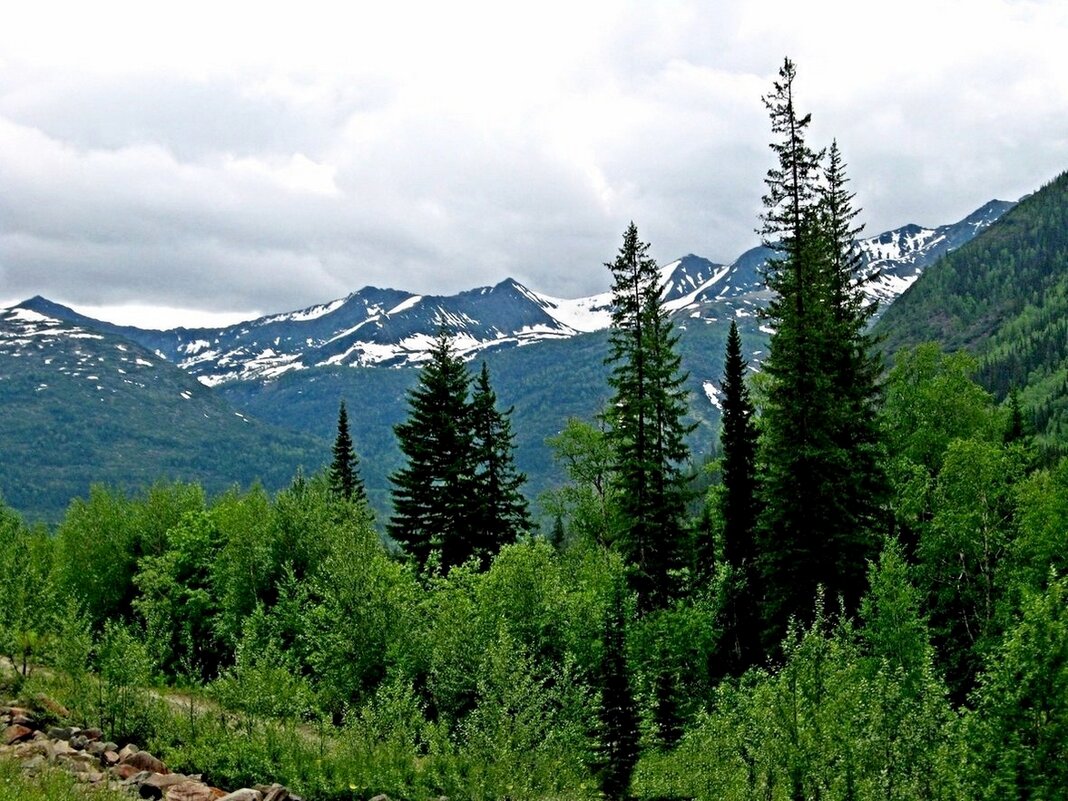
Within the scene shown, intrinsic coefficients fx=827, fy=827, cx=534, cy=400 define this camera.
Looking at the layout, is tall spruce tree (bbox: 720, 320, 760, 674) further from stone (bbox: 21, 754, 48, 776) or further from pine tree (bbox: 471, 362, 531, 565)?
→ stone (bbox: 21, 754, 48, 776)

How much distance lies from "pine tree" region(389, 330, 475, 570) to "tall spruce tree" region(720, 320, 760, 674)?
16424 millimetres

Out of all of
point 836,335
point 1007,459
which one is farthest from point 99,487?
point 1007,459

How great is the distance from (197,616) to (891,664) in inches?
1563

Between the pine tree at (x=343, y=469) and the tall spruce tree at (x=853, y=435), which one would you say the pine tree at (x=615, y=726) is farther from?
the pine tree at (x=343, y=469)

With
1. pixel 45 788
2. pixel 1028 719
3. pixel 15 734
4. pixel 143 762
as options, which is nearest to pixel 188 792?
pixel 143 762

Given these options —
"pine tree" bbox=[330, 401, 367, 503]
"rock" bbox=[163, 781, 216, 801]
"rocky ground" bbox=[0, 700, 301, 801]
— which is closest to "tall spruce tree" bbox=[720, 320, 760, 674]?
"rocky ground" bbox=[0, 700, 301, 801]

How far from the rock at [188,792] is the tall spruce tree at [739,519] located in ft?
103

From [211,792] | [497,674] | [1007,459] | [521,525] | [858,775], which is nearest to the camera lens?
[858,775]

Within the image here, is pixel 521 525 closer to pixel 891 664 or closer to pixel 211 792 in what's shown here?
pixel 891 664

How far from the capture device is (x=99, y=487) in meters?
70.4

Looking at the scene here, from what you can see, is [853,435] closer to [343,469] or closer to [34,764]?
[34,764]

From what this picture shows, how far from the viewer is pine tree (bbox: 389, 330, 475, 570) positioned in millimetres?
53062

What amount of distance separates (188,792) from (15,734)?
746cm

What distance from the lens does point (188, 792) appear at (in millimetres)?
23672
